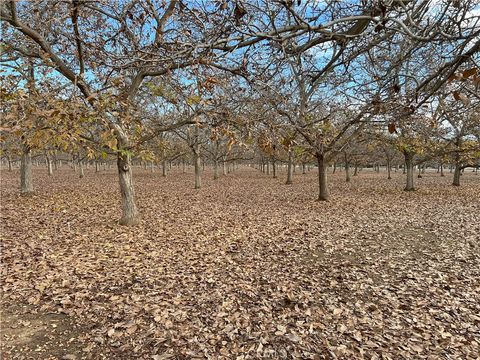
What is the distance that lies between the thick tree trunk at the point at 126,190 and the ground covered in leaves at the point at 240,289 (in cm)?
36

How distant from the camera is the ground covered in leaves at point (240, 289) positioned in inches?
138

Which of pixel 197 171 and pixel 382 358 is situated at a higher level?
pixel 197 171

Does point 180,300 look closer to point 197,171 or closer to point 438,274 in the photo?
point 438,274

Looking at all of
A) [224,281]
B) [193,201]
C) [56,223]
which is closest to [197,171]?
[193,201]

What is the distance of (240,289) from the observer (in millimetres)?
4934

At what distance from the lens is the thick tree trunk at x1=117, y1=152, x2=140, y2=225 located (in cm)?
856

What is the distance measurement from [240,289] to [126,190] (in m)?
5.53

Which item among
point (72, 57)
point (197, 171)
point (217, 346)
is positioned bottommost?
point (217, 346)

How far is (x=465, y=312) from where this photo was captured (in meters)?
4.16

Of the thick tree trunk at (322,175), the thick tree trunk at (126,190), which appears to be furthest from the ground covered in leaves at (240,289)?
the thick tree trunk at (322,175)

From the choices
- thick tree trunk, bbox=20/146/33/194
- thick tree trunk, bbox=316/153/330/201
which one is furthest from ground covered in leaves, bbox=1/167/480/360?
thick tree trunk, bbox=20/146/33/194

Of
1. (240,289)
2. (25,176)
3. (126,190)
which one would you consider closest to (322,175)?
(126,190)

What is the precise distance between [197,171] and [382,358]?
17.9 metres

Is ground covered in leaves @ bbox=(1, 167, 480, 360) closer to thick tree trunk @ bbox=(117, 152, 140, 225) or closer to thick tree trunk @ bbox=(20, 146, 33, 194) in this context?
thick tree trunk @ bbox=(117, 152, 140, 225)
